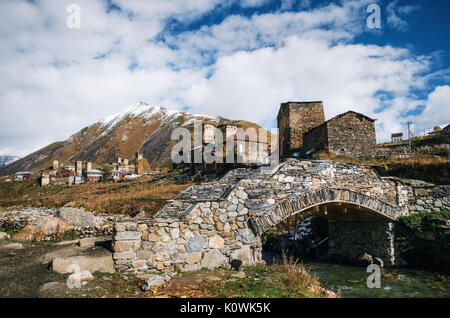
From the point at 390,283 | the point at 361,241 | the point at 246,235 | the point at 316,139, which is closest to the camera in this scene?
the point at 246,235

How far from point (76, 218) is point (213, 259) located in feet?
25.8

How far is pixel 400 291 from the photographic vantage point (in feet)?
26.8

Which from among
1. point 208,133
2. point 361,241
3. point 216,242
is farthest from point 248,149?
point 216,242

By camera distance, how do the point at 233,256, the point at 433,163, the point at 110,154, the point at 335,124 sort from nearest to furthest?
the point at 233,256 < the point at 433,163 < the point at 335,124 < the point at 110,154

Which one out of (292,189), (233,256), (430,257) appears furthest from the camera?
(430,257)

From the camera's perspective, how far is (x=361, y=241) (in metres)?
11.5

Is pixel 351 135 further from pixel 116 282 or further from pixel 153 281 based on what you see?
pixel 116 282

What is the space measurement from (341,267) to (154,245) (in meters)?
9.37

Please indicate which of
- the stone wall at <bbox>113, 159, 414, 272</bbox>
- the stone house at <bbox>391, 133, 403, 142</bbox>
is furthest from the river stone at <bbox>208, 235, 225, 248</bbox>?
the stone house at <bbox>391, 133, 403, 142</bbox>

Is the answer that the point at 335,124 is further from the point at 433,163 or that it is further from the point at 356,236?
the point at 356,236

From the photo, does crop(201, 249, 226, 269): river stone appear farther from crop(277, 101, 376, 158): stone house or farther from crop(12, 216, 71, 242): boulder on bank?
crop(277, 101, 376, 158): stone house

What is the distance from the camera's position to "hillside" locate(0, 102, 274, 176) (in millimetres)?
127606
